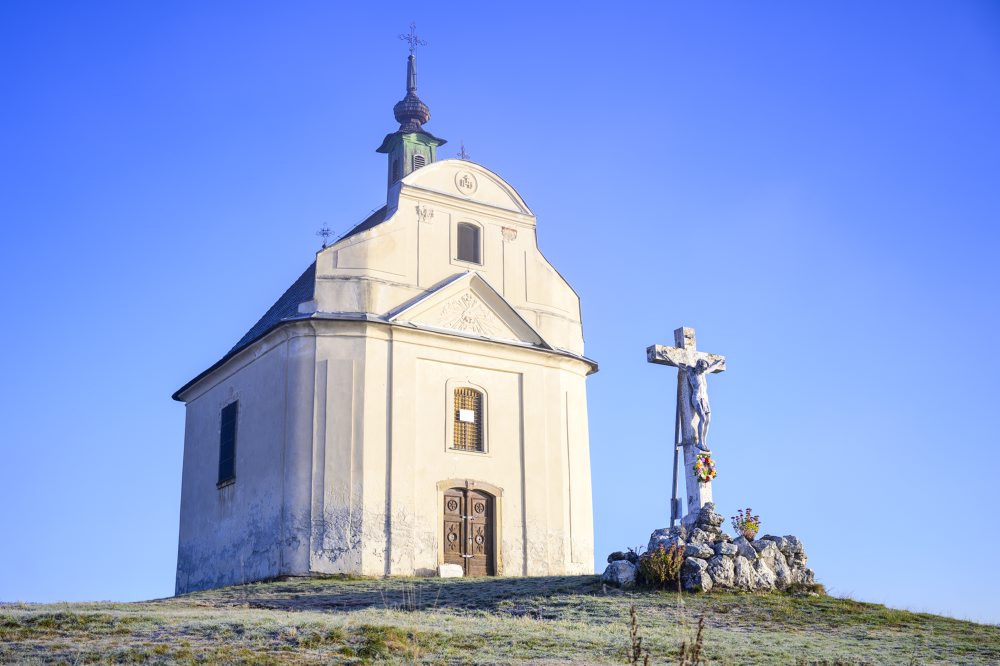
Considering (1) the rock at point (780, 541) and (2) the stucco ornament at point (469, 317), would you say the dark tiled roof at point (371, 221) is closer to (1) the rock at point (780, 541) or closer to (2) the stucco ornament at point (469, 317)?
(2) the stucco ornament at point (469, 317)

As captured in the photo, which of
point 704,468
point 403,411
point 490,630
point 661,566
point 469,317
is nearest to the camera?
point 490,630

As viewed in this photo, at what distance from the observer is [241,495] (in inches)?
1080

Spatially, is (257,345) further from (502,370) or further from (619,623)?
(619,623)

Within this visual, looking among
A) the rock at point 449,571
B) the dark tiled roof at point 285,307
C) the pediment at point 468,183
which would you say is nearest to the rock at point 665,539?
the rock at point 449,571

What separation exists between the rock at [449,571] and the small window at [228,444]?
6.14 m

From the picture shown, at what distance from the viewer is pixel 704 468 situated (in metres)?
21.8

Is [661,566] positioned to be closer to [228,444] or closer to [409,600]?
[409,600]

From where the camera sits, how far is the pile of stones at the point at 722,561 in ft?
61.6

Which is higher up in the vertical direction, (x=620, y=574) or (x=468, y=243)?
(x=468, y=243)

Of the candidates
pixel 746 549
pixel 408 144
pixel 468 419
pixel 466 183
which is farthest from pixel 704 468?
pixel 408 144

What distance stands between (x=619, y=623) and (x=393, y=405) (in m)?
11.9

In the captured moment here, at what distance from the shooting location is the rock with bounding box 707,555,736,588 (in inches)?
738

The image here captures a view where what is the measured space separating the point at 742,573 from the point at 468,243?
14.0 m

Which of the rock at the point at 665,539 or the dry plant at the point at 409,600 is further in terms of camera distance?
the rock at the point at 665,539
